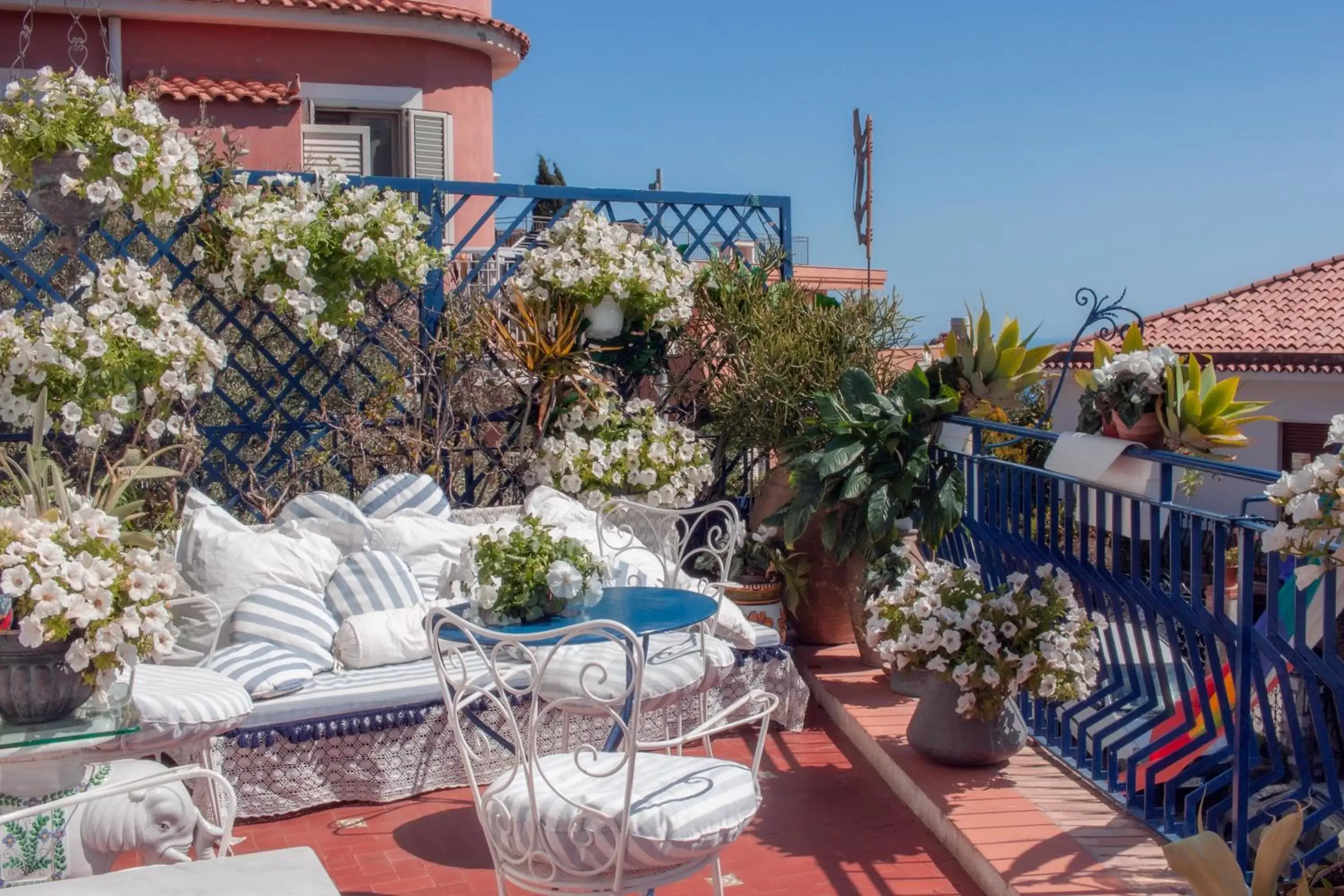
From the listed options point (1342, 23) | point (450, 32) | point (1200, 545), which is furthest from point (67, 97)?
point (1342, 23)

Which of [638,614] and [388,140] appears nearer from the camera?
[638,614]

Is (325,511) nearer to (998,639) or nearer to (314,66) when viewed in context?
(998,639)

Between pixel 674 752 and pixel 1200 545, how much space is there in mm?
2204

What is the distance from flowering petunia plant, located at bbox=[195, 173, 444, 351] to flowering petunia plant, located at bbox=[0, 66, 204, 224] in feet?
0.98

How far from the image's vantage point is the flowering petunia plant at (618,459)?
577cm

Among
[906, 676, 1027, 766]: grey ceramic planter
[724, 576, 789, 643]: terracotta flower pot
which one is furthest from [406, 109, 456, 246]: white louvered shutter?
[906, 676, 1027, 766]: grey ceramic planter

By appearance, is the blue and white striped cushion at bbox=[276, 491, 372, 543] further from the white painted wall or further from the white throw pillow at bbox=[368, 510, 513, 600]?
the white painted wall

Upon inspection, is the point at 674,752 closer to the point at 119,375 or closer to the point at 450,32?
the point at 119,375

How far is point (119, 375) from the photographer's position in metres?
4.98

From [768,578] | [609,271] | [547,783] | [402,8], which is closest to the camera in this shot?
[547,783]

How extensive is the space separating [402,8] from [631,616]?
29.1 feet

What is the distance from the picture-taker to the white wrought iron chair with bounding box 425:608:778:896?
8.36ft

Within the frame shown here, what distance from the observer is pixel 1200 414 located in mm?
3477

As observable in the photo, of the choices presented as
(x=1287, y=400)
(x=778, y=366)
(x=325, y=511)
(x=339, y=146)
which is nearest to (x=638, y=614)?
(x=325, y=511)
